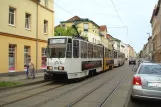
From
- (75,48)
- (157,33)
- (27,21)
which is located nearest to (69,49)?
(75,48)

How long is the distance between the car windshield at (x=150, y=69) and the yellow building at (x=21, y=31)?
14370mm

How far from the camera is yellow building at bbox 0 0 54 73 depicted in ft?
72.0

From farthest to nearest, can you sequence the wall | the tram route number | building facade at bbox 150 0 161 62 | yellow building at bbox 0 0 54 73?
building facade at bbox 150 0 161 62, yellow building at bbox 0 0 54 73, the wall, the tram route number

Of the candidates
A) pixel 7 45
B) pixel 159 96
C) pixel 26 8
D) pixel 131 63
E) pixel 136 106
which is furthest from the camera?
pixel 131 63

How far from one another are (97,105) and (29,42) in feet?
58.0

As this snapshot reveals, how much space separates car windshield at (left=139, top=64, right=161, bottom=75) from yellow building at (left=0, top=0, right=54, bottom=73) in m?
14.4

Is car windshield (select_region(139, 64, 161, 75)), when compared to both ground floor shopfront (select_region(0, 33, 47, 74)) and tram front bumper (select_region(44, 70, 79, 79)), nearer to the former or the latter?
tram front bumper (select_region(44, 70, 79, 79))

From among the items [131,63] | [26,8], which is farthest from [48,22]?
[131,63]

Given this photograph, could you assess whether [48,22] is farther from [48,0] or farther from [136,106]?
[136,106]

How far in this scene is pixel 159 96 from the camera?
8766 millimetres

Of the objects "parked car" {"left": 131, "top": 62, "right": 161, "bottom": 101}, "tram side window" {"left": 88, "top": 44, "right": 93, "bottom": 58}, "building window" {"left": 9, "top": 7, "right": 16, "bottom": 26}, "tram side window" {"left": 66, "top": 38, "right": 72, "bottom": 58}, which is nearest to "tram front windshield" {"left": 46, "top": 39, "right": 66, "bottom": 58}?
"tram side window" {"left": 66, "top": 38, "right": 72, "bottom": 58}

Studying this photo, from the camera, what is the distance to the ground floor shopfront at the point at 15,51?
71.0 ft

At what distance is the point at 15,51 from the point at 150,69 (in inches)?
643

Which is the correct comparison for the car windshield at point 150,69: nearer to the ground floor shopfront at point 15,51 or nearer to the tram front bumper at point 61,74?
the tram front bumper at point 61,74
